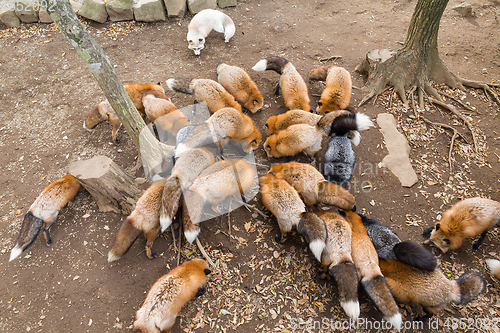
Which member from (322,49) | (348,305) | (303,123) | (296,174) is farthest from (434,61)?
(348,305)

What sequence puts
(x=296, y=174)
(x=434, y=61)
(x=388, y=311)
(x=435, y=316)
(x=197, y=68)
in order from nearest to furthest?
(x=388, y=311)
(x=435, y=316)
(x=296, y=174)
(x=434, y=61)
(x=197, y=68)

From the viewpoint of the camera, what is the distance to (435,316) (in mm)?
3846

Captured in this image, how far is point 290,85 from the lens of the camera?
6426 millimetres

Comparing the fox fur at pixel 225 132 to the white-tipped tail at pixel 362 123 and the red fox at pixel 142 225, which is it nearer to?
the red fox at pixel 142 225

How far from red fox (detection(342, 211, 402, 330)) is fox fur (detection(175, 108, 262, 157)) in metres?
2.67

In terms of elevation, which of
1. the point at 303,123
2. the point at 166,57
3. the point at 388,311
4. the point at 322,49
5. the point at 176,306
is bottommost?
the point at 388,311

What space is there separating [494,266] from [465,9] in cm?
977

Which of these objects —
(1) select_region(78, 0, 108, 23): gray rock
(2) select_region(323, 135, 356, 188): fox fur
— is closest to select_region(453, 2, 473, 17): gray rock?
(2) select_region(323, 135, 356, 188): fox fur

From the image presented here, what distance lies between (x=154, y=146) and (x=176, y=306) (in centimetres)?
284

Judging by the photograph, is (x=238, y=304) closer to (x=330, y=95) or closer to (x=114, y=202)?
(x=114, y=202)

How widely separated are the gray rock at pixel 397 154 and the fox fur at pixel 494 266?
5.59 feet

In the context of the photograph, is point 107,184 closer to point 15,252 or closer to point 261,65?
point 15,252

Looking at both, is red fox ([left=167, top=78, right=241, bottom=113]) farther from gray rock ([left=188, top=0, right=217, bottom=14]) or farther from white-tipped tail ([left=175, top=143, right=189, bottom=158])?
gray rock ([left=188, top=0, right=217, bottom=14])

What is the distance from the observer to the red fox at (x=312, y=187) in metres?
4.53
